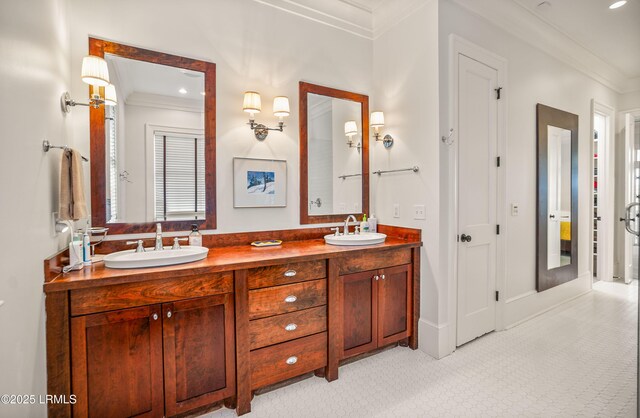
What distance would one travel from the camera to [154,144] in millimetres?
2158

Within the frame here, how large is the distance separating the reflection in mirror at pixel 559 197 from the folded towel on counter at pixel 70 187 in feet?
13.8

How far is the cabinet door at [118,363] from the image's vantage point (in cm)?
146

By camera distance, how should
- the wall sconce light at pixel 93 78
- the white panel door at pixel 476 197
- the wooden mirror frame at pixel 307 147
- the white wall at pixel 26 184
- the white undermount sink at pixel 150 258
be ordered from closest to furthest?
the white wall at pixel 26 184
the white undermount sink at pixel 150 258
the wall sconce light at pixel 93 78
the white panel door at pixel 476 197
the wooden mirror frame at pixel 307 147

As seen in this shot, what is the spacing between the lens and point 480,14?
8.89 ft

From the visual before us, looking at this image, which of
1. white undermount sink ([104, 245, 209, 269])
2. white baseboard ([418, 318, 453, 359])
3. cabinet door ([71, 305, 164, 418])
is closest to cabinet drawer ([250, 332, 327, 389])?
cabinet door ([71, 305, 164, 418])

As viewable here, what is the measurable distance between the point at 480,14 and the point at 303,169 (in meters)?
2.08

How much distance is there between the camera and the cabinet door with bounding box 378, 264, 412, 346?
241 cm

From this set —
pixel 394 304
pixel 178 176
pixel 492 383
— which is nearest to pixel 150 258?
pixel 178 176

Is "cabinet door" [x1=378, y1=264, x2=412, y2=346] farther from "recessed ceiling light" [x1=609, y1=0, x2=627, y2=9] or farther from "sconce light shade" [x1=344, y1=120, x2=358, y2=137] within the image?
"recessed ceiling light" [x1=609, y1=0, x2=627, y2=9]

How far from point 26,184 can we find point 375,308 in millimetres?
2160

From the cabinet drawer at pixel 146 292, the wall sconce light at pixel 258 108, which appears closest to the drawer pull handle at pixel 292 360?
the cabinet drawer at pixel 146 292

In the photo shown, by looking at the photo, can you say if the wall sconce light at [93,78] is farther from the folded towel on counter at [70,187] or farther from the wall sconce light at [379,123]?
the wall sconce light at [379,123]

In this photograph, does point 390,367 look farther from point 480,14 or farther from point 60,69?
point 480,14

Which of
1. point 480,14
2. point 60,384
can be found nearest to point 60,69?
point 60,384
